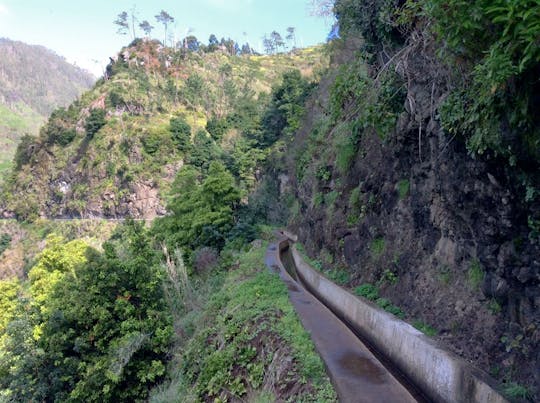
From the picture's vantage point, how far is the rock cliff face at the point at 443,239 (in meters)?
6.04

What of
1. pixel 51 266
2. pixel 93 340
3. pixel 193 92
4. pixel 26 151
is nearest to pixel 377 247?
pixel 93 340

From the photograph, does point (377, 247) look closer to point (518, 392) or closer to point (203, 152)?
point (518, 392)

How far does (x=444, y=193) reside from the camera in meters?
7.95

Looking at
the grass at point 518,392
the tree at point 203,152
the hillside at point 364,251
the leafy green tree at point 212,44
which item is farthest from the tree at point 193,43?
the grass at point 518,392

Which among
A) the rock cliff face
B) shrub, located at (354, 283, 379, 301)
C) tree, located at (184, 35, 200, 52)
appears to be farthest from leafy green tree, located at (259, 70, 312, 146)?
tree, located at (184, 35, 200, 52)

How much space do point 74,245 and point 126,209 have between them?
37.6 m

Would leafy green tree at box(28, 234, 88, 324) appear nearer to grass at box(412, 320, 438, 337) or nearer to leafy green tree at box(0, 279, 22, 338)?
leafy green tree at box(0, 279, 22, 338)

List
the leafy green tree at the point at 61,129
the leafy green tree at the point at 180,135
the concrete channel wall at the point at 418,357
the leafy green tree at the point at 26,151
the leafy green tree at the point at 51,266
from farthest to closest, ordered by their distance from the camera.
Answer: the leafy green tree at the point at 26,151, the leafy green tree at the point at 61,129, the leafy green tree at the point at 180,135, the leafy green tree at the point at 51,266, the concrete channel wall at the point at 418,357

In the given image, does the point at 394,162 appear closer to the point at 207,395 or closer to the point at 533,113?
the point at 533,113

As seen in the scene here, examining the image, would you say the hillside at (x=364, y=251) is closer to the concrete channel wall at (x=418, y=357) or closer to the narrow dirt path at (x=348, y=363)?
the concrete channel wall at (x=418, y=357)

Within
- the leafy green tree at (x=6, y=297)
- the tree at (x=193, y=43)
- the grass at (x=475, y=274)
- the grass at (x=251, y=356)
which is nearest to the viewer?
the grass at (x=475, y=274)

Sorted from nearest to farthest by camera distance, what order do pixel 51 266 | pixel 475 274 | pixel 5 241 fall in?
pixel 475 274 → pixel 51 266 → pixel 5 241

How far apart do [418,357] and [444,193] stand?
10.4 feet

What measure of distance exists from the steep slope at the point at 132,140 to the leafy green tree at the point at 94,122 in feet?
0.50
